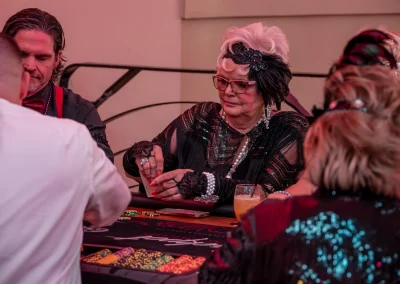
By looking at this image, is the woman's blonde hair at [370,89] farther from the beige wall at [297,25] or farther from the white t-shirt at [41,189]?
the beige wall at [297,25]

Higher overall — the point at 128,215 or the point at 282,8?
the point at 282,8

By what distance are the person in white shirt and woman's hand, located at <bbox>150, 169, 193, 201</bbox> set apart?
1.03 m

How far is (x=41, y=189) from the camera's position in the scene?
1.81 metres

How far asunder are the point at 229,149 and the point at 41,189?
1561 millimetres

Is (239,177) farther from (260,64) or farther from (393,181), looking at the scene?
(393,181)

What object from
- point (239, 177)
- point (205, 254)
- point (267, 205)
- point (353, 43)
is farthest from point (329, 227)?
point (239, 177)

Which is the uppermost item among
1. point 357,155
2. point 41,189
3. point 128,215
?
point 357,155

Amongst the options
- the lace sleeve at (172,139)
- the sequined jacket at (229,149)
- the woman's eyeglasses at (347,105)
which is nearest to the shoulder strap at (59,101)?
the sequined jacket at (229,149)

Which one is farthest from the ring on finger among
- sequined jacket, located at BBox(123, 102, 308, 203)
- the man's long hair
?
the man's long hair

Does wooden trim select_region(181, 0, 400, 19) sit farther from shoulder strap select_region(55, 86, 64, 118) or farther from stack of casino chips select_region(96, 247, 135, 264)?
stack of casino chips select_region(96, 247, 135, 264)

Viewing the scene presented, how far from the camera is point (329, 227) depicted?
5.21 feet

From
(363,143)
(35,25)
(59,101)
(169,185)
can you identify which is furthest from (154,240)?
(35,25)

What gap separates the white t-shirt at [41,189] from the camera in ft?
5.87

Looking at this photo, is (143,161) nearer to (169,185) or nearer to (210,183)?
(169,185)
